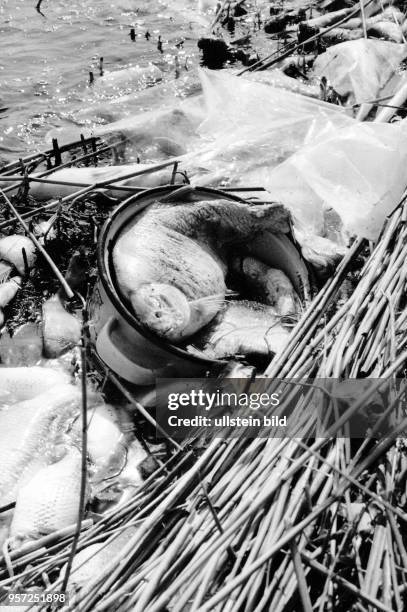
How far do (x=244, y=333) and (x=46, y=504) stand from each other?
137 centimetres

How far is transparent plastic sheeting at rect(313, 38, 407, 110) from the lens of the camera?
5.49m

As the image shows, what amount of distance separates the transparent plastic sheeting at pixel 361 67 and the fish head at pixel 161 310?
3.48 meters

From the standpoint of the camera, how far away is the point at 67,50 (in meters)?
7.26

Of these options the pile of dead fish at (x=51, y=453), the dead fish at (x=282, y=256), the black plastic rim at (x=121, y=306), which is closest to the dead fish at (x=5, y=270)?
the pile of dead fish at (x=51, y=453)

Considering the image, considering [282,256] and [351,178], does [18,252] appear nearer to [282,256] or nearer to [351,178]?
[282,256]

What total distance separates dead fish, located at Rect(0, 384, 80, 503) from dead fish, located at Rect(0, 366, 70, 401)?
6 centimetres

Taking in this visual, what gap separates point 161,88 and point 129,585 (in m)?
5.37

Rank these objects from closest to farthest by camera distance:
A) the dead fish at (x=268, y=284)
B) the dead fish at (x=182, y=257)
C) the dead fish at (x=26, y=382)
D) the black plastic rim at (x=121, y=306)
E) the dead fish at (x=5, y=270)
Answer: the black plastic rim at (x=121, y=306), the dead fish at (x=182, y=257), the dead fish at (x=26, y=382), the dead fish at (x=268, y=284), the dead fish at (x=5, y=270)

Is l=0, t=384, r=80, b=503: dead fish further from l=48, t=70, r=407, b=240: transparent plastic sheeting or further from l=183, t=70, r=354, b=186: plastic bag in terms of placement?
l=183, t=70, r=354, b=186: plastic bag

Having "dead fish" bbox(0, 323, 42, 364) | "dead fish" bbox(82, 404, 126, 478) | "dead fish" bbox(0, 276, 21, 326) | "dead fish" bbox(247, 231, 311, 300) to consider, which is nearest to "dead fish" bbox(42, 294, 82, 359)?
"dead fish" bbox(0, 323, 42, 364)

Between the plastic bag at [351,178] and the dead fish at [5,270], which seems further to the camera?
the dead fish at [5,270]

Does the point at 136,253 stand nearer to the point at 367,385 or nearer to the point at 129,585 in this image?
the point at 367,385
